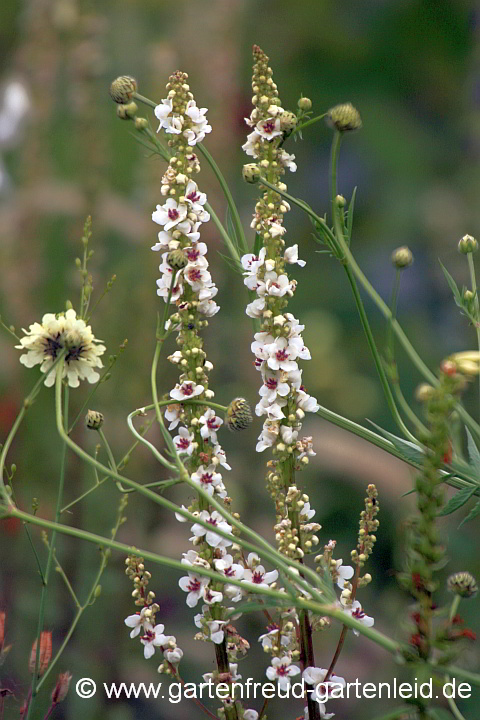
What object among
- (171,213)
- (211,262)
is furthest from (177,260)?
(211,262)

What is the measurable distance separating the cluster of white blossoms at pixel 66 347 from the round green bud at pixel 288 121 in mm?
155

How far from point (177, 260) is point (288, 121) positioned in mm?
104

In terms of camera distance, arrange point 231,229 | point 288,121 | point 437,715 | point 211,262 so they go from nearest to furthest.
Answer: point 437,715 < point 288,121 < point 231,229 < point 211,262

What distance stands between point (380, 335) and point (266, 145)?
4.82 ft

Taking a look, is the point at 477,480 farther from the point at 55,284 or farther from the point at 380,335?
the point at 380,335

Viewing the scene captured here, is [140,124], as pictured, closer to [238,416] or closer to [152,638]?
[238,416]

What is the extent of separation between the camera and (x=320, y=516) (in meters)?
1.56

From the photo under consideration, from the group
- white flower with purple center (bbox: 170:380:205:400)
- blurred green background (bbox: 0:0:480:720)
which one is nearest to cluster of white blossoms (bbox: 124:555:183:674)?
white flower with purple center (bbox: 170:380:205:400)

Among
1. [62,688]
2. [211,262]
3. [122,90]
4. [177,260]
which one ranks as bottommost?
[62,688]

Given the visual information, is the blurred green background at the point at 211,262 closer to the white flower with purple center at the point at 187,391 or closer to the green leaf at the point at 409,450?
the green leaf at the point at 409,450

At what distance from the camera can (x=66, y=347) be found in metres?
0.50

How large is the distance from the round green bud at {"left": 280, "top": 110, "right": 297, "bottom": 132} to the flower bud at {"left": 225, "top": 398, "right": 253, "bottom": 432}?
0.50ft

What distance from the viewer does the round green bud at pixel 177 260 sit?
0.49 m

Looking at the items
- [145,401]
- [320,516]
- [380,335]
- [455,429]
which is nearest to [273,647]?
[455,429]
